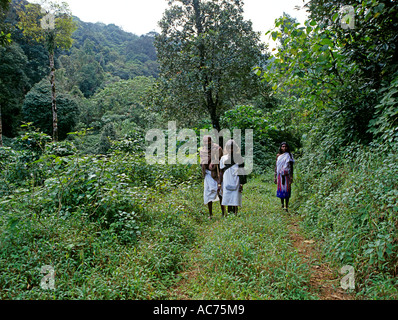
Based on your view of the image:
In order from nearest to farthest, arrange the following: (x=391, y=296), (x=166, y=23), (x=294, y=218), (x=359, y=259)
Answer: (x=391, y=296), (x=359, y=259), (x=294, y=218), (x=166, y=23)

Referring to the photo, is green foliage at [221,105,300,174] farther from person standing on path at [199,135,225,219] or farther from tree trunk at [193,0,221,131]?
person standing on path at [199,135,225,219]

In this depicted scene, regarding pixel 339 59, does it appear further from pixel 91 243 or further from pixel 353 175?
pixel 91 243

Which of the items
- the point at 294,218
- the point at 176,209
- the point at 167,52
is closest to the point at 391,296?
the point at 294,218

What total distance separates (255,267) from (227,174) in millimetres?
2634

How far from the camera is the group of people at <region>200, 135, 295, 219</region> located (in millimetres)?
5473

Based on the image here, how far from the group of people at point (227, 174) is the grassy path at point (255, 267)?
93cm

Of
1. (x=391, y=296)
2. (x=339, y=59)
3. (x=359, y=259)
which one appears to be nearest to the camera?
(x=391, y=296)

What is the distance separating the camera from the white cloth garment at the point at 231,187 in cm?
546

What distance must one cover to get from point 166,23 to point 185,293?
11.1 m

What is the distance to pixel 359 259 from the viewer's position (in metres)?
2.90

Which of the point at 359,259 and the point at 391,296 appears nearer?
the point at 391,296

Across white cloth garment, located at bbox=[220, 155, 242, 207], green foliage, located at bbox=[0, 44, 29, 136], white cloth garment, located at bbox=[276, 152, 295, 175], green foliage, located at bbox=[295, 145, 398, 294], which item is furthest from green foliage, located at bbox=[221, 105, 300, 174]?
green foliage, located at bbox=[0, 44, 29, 136]

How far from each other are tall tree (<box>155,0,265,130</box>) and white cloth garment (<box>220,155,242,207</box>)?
5531mm
